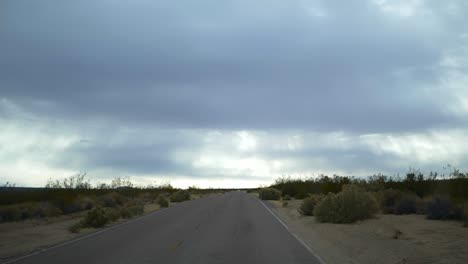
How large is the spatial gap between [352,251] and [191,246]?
5298 mm

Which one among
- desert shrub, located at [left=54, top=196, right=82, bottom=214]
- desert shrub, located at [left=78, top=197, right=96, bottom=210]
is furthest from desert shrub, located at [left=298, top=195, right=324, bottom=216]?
desert shrub, located at [left=78, top=197, right=96, bottom=210]

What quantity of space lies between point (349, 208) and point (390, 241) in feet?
30.8

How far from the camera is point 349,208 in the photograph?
27.0 metres

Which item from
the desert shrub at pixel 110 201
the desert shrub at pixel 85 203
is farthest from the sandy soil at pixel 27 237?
the desert shrub at pixel 110 201

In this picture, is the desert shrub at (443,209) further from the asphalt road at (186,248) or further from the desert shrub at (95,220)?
the desert shrub at (95,220)

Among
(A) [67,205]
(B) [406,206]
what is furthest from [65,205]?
(B) [406,206]

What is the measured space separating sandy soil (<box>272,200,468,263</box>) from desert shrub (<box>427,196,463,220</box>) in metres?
0.60

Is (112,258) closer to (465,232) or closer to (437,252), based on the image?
(437,252)

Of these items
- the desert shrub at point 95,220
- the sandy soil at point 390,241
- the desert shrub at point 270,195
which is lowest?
the sandy soil at point 390,241

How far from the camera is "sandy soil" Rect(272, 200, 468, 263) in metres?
14.2

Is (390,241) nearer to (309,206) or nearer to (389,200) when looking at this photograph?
(389,200)

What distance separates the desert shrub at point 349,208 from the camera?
2675 cm

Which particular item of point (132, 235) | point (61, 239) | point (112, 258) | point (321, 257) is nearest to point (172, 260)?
point (112, 258)

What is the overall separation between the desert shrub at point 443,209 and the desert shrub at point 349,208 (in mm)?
3535
